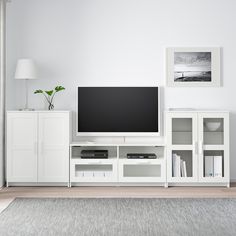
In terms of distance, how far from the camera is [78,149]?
5.79m

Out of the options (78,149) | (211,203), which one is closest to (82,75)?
(78,149)

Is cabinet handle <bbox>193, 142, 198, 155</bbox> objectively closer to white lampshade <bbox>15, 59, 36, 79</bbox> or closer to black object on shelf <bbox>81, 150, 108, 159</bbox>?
black object on shelf <bbox>81, 150, 108, 159</bbox>

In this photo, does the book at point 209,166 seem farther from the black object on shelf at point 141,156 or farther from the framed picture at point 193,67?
the framed picture at point 193,67

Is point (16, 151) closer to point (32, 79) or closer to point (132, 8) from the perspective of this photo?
point (32, 79)

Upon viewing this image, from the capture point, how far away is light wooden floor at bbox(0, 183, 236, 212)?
4.93 metres

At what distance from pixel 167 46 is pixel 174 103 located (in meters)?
0.74

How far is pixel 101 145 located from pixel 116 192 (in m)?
0.64

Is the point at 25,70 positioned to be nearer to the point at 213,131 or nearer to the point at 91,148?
the point at 91,148

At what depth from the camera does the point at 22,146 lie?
17.6 feet

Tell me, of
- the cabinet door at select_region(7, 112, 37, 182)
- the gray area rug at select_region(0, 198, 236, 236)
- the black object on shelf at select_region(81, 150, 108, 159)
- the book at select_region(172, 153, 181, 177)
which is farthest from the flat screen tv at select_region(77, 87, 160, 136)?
the gray area rug at select_region(0, 198, 236, 236)

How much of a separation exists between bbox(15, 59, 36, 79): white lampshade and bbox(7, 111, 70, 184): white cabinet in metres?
0.45

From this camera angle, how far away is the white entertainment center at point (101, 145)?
5.38 metres

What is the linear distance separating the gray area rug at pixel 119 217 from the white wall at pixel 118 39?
1.55 m

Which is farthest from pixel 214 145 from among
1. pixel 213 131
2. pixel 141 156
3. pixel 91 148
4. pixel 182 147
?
pixel 91 148
